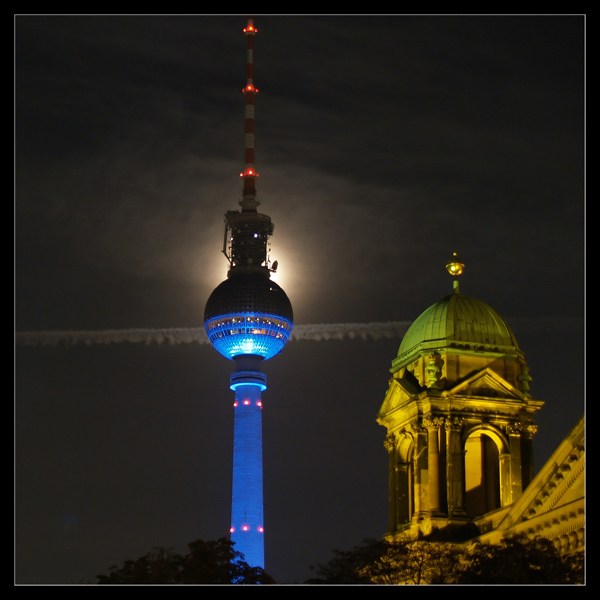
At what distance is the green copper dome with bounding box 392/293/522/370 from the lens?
13250 cm

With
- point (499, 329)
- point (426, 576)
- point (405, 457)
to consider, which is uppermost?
point (499, 329)

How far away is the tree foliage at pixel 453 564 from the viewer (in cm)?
9669

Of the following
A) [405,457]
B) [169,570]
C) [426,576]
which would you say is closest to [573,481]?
[426,576]

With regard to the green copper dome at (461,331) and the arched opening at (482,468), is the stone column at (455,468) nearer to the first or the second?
the arched opening at (482,468)

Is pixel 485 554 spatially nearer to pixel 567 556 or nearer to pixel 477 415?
pixel 567 556

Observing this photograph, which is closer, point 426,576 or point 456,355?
point 426,576

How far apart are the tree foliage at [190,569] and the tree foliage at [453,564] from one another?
6.45m

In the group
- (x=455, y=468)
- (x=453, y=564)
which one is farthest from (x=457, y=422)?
(x=453, y=564)

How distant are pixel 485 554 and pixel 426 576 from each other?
6.45 meters

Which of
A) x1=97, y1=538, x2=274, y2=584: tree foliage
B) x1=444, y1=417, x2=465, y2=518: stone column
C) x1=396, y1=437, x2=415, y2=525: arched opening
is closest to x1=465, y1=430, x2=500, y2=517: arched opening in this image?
x1=444, y1=417, x2=465, y2=518: stone column

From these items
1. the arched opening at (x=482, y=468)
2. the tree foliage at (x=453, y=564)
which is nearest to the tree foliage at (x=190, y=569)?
the tree foliage at (x=453, y=564)

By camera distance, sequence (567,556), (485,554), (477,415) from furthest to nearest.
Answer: (477,415) < (485,554) < (567,556)

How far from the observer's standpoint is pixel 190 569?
110875 mm

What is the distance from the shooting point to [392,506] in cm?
13538
